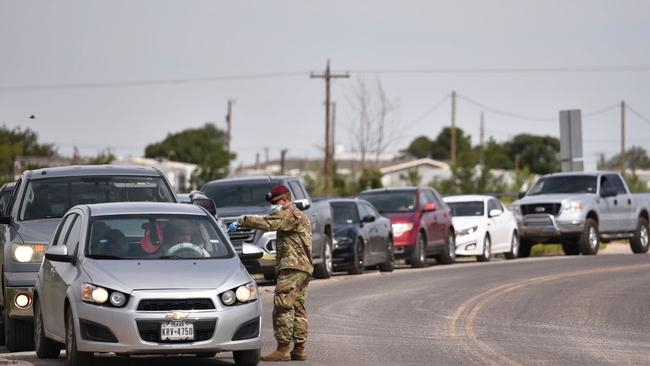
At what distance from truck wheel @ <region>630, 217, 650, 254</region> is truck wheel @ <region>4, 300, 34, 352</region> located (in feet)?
88.2

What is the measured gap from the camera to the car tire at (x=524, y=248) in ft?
132

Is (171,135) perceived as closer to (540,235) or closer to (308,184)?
(308,184)

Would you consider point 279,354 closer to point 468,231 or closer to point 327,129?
point 468,231

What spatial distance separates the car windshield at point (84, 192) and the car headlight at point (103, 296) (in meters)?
4.08

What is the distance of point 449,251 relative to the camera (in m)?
35.4

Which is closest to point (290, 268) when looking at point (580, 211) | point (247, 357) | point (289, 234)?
point (289, 234)

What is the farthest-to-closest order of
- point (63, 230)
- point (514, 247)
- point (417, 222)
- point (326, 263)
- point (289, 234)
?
point (514, 247), point (417, 222), point (326, 263), point (63, 230), point (289, 234)

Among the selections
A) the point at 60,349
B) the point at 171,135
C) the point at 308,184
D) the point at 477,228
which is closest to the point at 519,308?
the point at 60,349

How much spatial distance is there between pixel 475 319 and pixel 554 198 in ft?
62.6

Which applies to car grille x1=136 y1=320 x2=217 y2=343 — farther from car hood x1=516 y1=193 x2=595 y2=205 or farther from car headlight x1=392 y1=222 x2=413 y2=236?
car hood x1=516 y1=193 x2=595 y2=205

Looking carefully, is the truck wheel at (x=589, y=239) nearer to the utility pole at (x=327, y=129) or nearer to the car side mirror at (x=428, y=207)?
the car side mirror at (x=428, y=207)

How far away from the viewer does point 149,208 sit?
14.0 m

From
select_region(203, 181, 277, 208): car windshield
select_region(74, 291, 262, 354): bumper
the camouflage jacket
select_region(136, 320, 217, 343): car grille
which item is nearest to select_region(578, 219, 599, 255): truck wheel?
select_region(203, 181, 277, 208): car windshield

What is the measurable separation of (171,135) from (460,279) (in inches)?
4635
